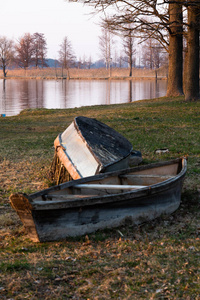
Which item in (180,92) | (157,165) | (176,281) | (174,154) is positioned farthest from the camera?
(180,92)

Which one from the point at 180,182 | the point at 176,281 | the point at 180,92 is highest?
the point at 180,92

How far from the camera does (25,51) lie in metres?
114

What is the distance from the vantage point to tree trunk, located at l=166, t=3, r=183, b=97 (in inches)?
851

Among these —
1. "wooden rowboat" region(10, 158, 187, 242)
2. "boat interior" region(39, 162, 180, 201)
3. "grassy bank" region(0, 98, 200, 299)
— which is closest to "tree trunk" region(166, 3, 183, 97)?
"grassy bank" region(0, 98, 200, 299)

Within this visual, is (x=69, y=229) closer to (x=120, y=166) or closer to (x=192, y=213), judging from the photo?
(x=192, y=213)

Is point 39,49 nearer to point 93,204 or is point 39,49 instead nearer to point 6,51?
point 6,51

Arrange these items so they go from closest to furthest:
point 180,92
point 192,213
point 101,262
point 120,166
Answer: point 101,262
point 192,213
point 120,166
point 180,92

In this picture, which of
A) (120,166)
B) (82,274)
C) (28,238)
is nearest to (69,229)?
(28,238)

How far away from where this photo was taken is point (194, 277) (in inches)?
166

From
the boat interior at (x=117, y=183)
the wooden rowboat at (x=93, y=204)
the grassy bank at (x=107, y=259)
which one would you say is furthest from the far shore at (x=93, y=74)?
the grassy bank at (x=107, y=259)

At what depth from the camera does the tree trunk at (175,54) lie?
70.9ft

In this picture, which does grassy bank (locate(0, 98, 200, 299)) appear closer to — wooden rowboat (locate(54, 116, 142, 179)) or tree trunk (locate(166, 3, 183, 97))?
wooden rowboat (locate(54, 116, 142, 179))

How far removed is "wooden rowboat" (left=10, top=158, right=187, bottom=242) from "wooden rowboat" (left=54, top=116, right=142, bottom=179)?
0.62 meters

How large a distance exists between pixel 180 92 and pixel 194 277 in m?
20.9
